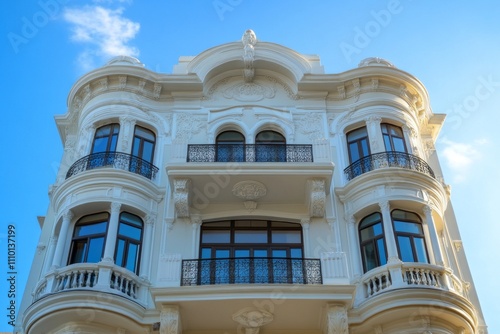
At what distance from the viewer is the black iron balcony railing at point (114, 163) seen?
16.8 meters

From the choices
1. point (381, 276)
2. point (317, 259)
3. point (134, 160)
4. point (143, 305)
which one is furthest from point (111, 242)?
point (381, 276)

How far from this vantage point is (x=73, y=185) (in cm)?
1623

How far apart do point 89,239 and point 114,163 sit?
87.9 inches

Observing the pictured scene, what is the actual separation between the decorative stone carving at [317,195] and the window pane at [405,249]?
2112 mm

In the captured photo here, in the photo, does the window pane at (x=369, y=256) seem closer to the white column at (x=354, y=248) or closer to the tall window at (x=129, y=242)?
the white column at (x=354, y=248)

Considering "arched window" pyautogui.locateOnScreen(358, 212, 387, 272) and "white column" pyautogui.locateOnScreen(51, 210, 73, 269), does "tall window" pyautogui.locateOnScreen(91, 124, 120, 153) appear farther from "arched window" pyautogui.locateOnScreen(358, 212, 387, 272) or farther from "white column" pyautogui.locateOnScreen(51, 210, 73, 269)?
"arched window" pyautogui.locateOnScreen(358, 212, 387, 272)

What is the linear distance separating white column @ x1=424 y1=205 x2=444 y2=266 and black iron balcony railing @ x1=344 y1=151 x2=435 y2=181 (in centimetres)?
134

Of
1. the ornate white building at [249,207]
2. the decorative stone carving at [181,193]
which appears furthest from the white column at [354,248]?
the decorative stone carving at [181,193]

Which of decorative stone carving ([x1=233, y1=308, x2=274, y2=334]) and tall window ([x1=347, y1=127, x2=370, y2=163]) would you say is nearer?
decorative stone carving ([x1=233, y1=308, x2=274, y2=334])

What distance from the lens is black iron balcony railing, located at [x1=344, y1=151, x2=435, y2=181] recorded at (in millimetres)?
16828

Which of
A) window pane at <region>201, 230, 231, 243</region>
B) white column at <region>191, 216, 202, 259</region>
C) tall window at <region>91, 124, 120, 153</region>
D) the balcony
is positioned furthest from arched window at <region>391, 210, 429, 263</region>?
tall window at <region>91, 124, 120, 153</region>

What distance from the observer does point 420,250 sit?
15.5 m

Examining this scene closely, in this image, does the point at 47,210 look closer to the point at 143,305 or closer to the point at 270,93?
the point at 143,305

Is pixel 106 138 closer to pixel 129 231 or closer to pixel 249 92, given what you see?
pixel 129 231
